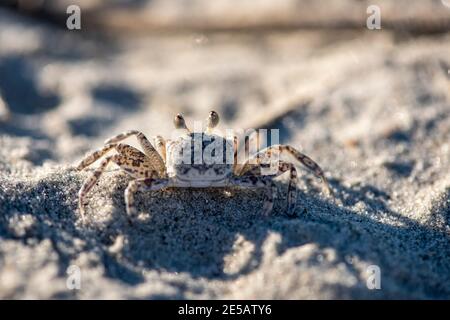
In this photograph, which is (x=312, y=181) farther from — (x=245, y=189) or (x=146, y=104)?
(x=146, y=104)

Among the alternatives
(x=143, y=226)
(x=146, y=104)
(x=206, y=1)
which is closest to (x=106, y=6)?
(x=206, y=1)

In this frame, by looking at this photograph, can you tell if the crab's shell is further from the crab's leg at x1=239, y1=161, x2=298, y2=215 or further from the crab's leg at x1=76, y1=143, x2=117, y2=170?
the crab's leg at x1=76, y1=143, x2=117, y2=170

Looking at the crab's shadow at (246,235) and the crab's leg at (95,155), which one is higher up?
the crab's leg at (95,155)

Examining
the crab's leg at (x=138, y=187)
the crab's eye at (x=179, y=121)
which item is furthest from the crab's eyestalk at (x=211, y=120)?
the crab's leg at (x=138, y=187)

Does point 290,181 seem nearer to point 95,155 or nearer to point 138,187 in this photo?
point 138,187

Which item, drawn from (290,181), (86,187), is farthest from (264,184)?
(86,187)

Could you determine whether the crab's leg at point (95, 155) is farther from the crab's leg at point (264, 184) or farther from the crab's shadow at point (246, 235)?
the crab's leg at point (264, 184)
